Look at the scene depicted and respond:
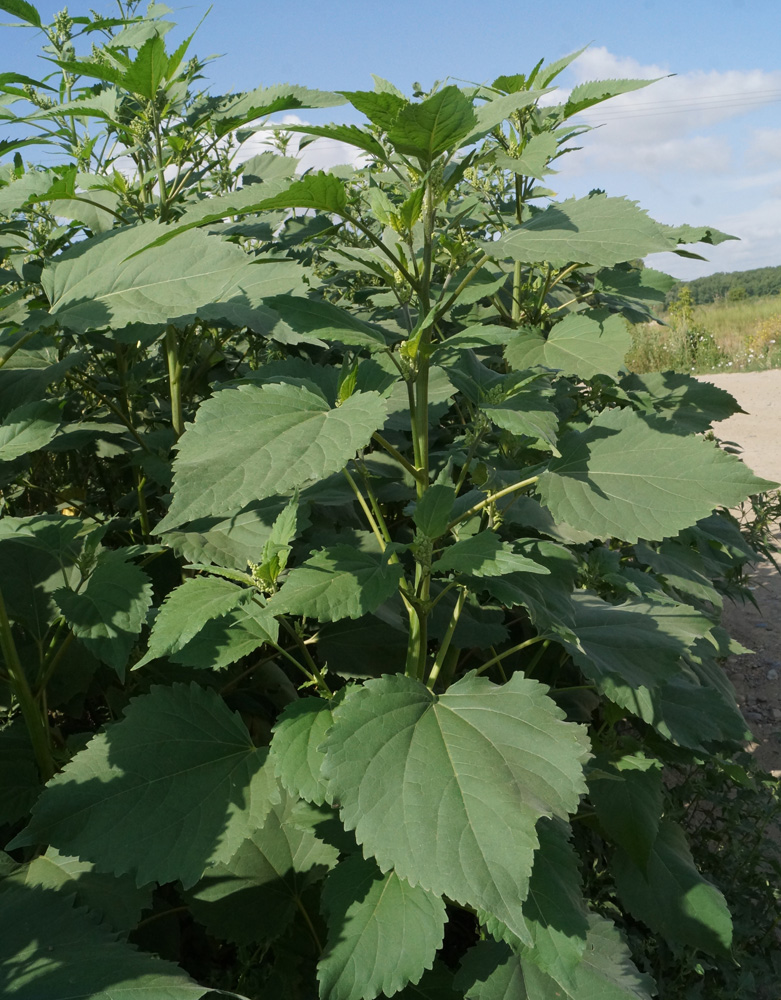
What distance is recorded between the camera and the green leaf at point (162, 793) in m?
1.27

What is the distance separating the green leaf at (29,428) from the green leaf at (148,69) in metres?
0.86

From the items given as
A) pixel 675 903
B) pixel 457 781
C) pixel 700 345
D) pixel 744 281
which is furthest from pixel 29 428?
pixel 744 281

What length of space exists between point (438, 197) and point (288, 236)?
3.10 feet

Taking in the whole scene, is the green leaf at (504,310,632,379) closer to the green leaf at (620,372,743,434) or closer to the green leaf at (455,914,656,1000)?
the green leaf at (620,372,743,434)

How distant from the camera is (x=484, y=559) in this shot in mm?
1254

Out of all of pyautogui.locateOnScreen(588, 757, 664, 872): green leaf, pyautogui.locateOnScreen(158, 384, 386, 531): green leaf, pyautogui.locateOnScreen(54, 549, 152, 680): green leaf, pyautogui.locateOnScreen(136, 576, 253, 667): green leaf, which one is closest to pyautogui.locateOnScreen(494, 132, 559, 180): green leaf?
pyautogui.locateOnScreen(158, 384, 386, 531): green leaf

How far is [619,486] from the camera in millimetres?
1443

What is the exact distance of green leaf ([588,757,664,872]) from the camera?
1787 millimetres

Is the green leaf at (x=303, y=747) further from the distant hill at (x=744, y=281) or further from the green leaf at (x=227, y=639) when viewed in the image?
the distant hill at (x=744, y=281)

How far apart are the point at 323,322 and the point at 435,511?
39 centimetres

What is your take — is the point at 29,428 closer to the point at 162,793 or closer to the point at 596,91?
the point at 162,793

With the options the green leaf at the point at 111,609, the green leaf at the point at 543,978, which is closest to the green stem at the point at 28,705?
the green leaf at the point at 111,609

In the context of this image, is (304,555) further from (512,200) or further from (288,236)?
(512,200)

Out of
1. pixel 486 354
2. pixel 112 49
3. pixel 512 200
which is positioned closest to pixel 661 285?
pixel 486 354
